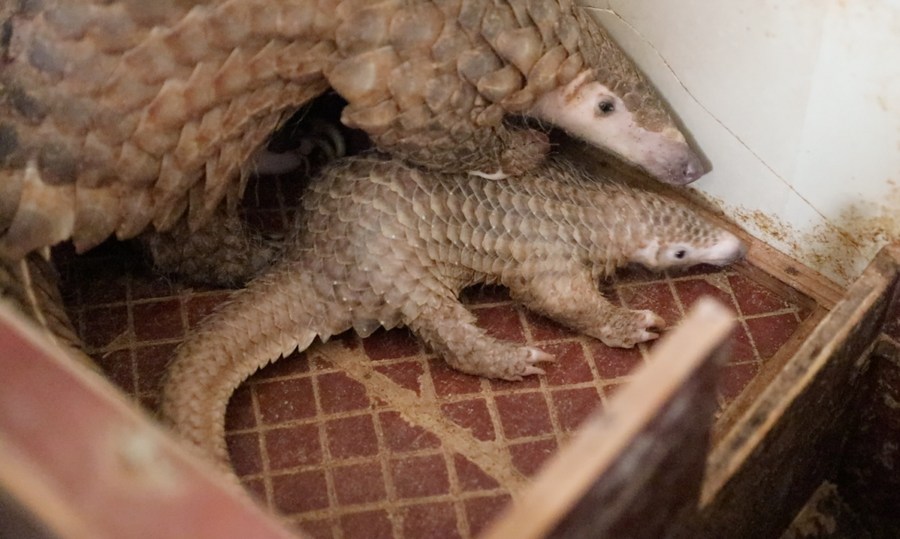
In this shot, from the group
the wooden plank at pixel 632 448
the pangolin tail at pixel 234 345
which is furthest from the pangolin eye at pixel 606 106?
the wooden plank at pixel 632 448

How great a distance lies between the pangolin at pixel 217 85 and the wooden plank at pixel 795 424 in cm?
57

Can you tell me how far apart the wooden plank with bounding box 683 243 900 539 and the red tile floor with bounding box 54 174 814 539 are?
0.54ft

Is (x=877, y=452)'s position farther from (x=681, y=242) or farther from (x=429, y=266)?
(x=429, y=266)

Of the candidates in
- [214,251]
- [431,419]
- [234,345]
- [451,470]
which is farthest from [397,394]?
[214,251]

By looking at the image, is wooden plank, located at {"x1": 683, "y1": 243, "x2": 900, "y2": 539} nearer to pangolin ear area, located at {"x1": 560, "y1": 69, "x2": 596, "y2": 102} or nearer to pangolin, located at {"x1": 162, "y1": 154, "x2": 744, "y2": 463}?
pangolin, located at {"x1": 162, "y1": 154, "x2": 744, "y2": 463}

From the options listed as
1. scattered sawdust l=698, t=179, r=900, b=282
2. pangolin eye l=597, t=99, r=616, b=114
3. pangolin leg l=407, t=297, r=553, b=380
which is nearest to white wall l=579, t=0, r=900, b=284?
scattered sawdust l=698, t=179, r=900, b=282

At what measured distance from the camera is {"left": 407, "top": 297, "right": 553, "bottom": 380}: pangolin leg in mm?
1847

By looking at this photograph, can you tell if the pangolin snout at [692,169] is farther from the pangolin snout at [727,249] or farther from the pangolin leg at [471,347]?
the pangolin leg at [471,347]

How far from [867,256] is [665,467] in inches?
37.1

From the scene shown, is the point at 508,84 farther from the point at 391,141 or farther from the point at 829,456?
the point at 829,456

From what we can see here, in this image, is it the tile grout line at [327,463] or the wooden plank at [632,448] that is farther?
the tile grout line at [327,463]

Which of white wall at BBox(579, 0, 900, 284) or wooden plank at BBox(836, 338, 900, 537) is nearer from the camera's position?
white wall at BBox(579, 0, 900, 284)

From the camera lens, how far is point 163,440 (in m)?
1.01

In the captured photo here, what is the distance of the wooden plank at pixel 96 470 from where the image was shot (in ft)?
3.21
